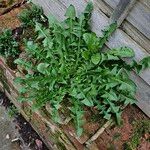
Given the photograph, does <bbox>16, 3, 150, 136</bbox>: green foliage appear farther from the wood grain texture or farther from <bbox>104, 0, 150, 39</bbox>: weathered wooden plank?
<bbox>104, 0, 150, 39</bbox>: weathered wooden plank

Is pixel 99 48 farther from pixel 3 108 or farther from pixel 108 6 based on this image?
pixel 3 108

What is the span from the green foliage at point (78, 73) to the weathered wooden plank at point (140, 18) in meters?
0.22

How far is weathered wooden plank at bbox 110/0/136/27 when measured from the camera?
373cm

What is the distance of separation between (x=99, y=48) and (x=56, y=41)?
1.51ft

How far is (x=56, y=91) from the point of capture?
4.11 metres

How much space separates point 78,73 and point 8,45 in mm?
963

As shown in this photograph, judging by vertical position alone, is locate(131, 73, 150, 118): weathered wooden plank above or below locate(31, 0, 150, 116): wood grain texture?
below

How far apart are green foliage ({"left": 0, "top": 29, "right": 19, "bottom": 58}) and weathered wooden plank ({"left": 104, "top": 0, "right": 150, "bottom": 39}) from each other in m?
1.34

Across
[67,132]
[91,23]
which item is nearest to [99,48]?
[91,23]

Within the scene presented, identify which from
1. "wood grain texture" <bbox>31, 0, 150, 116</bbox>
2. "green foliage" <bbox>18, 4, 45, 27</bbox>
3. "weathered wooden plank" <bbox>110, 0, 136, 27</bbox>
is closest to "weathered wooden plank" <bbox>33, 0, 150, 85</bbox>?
"wood grain texture" <bbox>31, 0, 150, 116</bbox>

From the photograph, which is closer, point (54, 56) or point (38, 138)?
point (54, 56)

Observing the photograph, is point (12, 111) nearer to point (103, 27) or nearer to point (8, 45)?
point (8, 45)

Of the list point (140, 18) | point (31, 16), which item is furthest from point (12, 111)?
point (140, 18)

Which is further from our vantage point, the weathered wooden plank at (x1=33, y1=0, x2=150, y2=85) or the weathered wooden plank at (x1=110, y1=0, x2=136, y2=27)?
the weathered wooden plank at (x1=33, y1=0, x2=150, y2=85)
